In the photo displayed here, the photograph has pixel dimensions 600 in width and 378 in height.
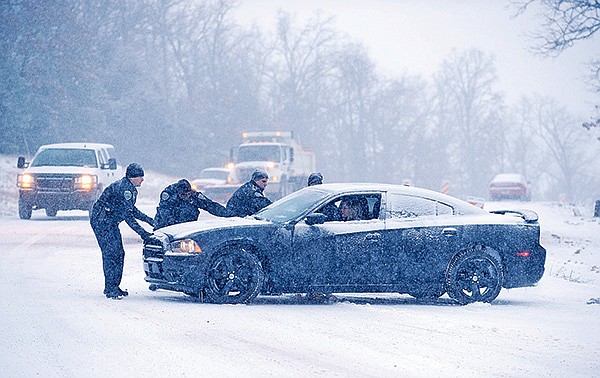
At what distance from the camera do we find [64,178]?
2953 centimetres

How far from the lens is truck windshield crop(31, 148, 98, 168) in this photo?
3042 cm

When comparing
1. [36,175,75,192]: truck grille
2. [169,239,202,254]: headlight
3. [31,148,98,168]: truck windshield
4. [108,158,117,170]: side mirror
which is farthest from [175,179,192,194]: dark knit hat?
[108,158,117,170]: side mirror

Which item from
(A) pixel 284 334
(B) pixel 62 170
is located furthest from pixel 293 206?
(B) pixel 62 170

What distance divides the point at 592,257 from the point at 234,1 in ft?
221

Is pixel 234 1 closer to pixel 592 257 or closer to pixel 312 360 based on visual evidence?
pixel 592 257

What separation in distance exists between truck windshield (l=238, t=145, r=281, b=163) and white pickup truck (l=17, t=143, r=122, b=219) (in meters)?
11.4

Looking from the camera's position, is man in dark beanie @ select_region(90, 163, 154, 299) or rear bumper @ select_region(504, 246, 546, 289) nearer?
man in dark beanie @ select_region(90, 163, 154, 299)

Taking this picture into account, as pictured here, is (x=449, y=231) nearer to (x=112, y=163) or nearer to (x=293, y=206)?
(x=293, y=206)

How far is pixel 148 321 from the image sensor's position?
10812mm

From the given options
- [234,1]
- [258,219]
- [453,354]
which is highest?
[234,1]

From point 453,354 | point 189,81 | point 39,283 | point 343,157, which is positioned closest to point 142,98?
point 189,81

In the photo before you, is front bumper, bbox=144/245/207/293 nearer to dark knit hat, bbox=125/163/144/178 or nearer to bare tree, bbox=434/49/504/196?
dark knit hat, bbox=125/163/144/178

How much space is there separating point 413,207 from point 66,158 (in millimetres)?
19086

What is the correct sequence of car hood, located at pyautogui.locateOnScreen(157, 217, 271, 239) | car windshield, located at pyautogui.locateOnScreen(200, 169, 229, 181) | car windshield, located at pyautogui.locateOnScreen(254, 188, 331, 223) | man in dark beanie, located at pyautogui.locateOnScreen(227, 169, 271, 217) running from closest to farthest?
car hood, located at pyautogui.locateOnScreen(157, 217, 271, 239), car windshield, located at pyautogui.locateOnScreen(254, 188, 331, 223), man in dark beanie, located at pyautogui.locateOnScreen(227, 169, 271, 217), car windshield, located at pyautogui.locateOnScreen(200, 169, 229, 181)
